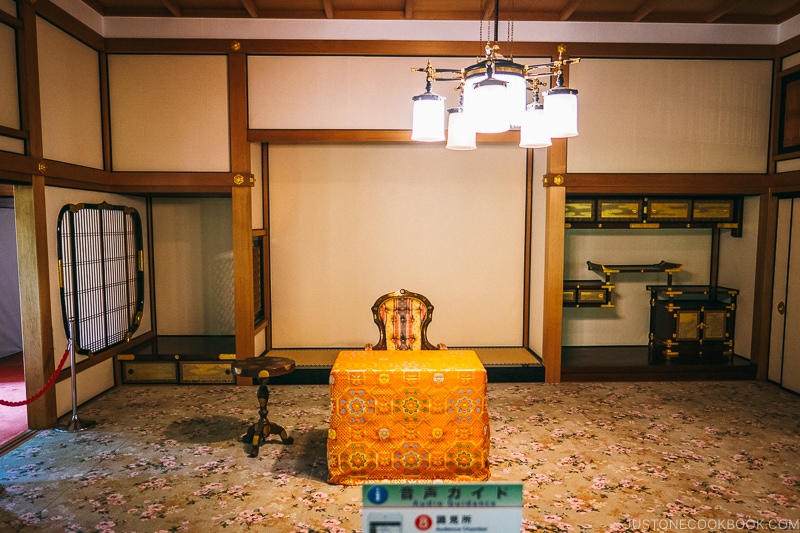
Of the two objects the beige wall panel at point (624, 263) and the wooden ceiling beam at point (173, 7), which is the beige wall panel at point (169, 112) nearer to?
the wooden ceiling beam at point (173, 7)

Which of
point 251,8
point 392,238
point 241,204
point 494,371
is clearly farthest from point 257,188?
point 494,371

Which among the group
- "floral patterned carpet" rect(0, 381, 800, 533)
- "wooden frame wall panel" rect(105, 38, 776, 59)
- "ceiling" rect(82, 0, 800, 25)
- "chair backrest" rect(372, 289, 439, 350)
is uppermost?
"ceiling" rect(82, 0, 800, 25)

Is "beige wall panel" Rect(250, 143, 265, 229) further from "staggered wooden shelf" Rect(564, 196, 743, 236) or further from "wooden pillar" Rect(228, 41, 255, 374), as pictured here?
"staggered wooden shelf" Rect(564, 196, 743, 236)

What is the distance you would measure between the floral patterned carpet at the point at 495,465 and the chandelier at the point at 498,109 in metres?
2.26

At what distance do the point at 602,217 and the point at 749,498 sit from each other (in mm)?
3503

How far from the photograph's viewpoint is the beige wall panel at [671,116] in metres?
5.67

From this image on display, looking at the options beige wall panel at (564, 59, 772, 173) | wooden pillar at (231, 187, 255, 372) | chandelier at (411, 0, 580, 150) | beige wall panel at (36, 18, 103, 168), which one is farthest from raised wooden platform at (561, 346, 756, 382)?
beige wall panel at (36, 18, 103, 168)

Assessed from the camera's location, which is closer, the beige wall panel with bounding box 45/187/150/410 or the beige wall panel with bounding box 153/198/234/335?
the beige wall panel with bounding box 45/187/150/410

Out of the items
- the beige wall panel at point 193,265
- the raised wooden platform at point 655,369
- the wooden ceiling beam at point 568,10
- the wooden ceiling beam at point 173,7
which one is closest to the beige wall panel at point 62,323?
the beige wall panel at point 193,265

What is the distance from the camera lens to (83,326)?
16.7 ft

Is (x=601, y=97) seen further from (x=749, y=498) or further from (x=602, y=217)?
(x=749, y=498)

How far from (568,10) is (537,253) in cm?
259

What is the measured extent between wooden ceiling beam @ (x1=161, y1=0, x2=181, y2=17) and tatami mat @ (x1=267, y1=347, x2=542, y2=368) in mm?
3818

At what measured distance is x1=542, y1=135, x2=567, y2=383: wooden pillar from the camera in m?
5.67
